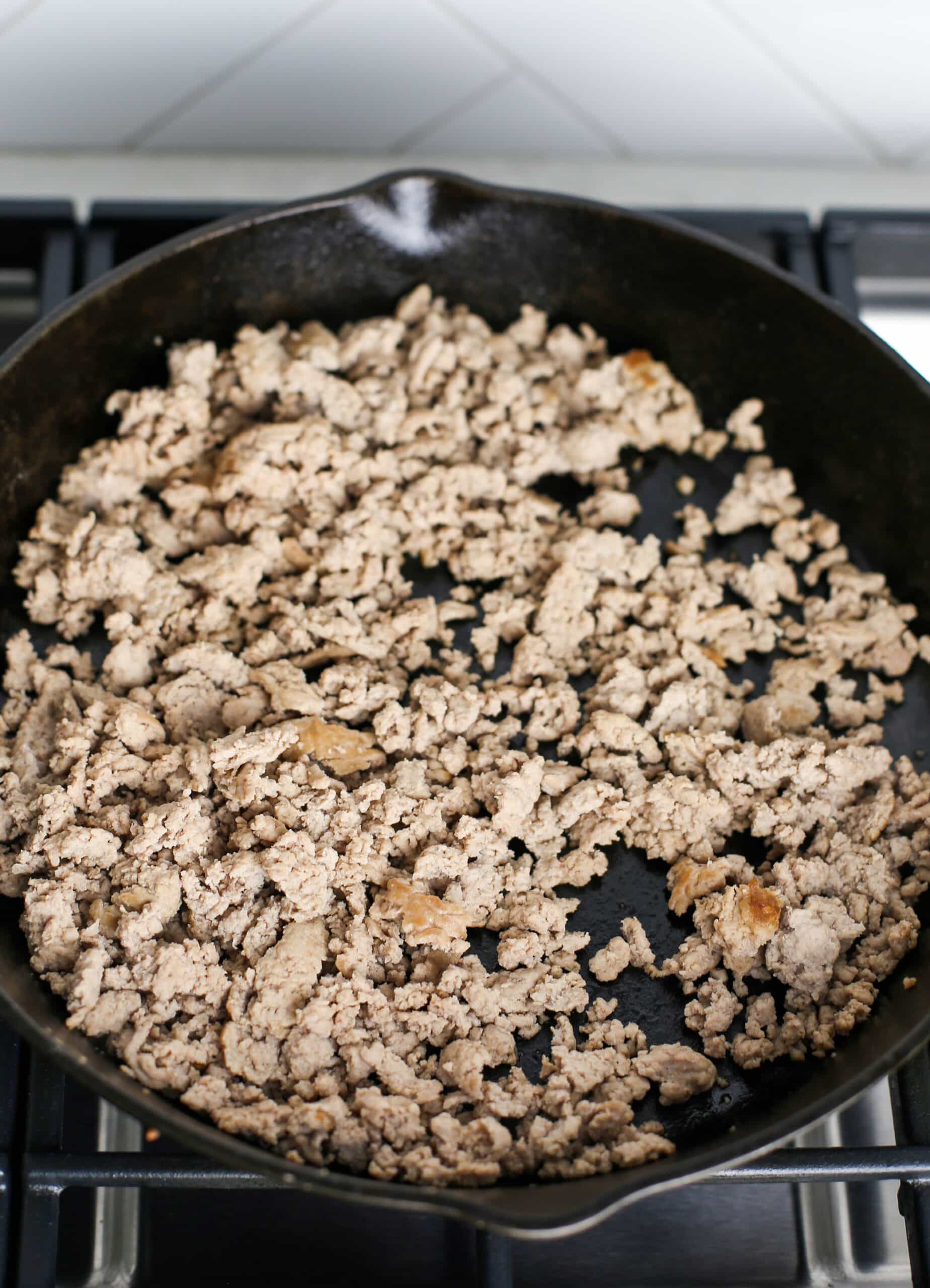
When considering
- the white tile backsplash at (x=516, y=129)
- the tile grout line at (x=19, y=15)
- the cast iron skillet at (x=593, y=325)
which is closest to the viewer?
the cast iron skillet at (x=593, y=325)

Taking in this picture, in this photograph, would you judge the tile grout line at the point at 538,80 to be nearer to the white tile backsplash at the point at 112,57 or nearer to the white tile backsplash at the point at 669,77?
the white tile backsplash at the point at 669,77

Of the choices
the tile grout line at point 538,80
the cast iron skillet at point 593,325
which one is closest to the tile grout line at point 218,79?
the tile grout line at point 538,80

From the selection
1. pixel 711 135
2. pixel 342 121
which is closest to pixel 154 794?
pixel 342 121

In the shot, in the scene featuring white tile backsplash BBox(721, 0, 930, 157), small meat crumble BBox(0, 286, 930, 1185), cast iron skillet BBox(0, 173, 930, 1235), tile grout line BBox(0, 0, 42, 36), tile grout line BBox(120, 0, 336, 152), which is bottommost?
small meat crumble BBox(0, 286, 930, 1185)

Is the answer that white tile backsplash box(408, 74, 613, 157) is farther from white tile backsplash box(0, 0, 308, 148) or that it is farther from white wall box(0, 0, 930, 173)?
white tile backsplash box(0, 0, 308, 148)

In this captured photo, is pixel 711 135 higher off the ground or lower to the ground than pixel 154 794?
higher

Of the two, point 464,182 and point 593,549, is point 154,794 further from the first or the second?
point 464,182

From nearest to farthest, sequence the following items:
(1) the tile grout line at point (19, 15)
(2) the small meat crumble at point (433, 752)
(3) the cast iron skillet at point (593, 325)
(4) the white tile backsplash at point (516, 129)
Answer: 1. (2) the small meat crumble at point (433, 752)
2. (3) the cast iron skillet at point (593, 325)
3. (1) the tile grout line at point (19, 15)
4. (4) the white tile backsplash at point (516, 129)

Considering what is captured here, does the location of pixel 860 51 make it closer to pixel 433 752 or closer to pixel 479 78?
pixel 479 78

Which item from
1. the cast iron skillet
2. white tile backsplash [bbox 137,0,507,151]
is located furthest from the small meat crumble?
white tile backsplash [bbox 137,0,507,151]
